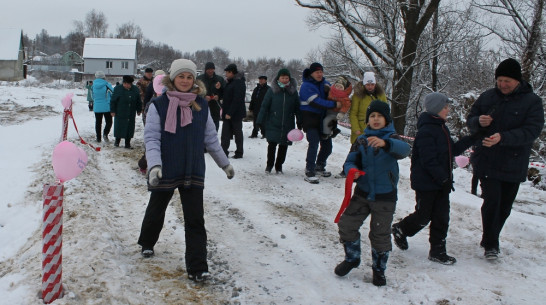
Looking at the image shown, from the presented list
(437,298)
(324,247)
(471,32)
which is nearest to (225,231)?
(324,247)

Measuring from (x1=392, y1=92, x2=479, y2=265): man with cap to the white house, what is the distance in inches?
3372

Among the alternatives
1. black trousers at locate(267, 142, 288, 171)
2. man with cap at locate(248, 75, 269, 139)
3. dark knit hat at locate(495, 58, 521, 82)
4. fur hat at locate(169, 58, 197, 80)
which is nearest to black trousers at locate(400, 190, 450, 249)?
dark knit hat at locate(495, 58, 521, 82)

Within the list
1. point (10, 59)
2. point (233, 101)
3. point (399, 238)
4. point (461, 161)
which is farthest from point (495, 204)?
point (10, 59)

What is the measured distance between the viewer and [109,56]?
84.2 m

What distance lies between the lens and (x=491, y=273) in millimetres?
4805

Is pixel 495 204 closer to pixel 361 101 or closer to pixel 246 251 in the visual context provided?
pixel 246 251

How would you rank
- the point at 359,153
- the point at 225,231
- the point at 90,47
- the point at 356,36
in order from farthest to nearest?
the point at 90,47 → the point at 356,36 → the point at 225,231 → the point at 359,153

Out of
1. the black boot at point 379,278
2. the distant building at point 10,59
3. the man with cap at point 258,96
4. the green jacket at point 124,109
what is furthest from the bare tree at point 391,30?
the distant building at point 10,59

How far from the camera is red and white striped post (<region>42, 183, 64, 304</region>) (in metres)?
3.43

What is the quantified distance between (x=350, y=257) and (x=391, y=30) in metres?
15.3

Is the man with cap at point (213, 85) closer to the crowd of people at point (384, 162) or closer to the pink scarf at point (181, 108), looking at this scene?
the crowd of people at point (384, 162)

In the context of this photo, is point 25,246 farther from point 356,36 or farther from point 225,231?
point 356,36

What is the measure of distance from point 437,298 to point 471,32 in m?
20.8

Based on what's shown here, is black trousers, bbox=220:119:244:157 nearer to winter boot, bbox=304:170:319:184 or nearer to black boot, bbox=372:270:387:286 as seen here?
winter boot, bbox=304:170:319:184
